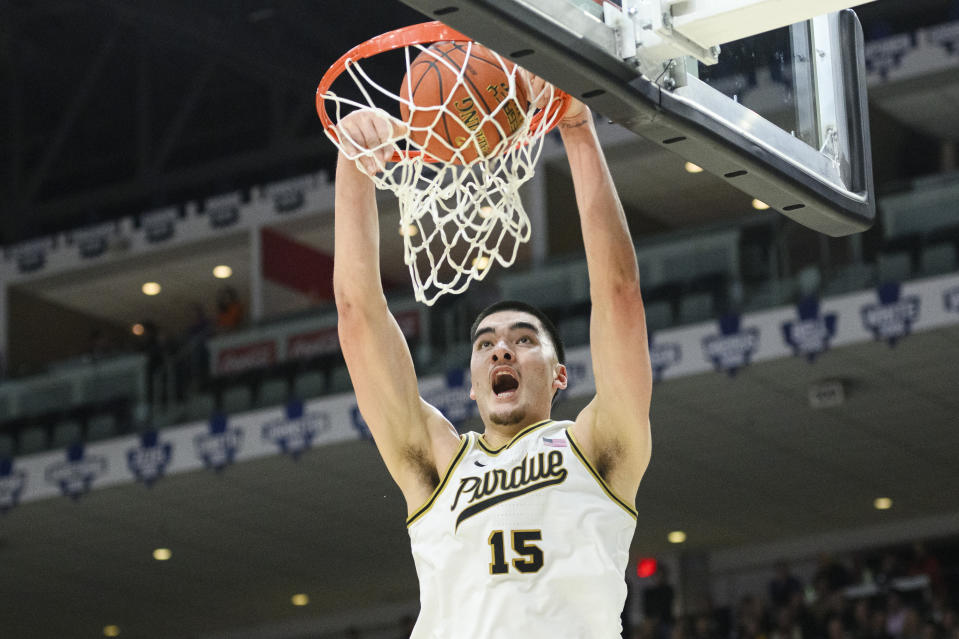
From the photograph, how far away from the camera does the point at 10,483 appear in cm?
1791

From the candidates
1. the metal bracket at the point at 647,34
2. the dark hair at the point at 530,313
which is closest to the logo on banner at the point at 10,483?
the dark hair at the point at 530,313

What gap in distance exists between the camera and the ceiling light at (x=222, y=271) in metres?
23.2

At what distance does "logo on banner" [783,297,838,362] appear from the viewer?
569 inches

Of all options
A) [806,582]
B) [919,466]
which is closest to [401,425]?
[919,466]

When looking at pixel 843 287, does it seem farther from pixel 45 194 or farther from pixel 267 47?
pixel 45 194

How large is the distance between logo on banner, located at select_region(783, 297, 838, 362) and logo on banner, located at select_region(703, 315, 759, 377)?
35 centimetres

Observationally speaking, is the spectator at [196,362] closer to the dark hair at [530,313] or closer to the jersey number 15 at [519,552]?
the dark hair at [530,313]

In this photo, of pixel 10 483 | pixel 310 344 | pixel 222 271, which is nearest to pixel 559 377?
pixel 310 344

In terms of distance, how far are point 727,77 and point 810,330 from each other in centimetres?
1064

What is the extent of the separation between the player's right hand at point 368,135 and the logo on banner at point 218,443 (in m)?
12.8

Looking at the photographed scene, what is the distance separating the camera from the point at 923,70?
59.1ft

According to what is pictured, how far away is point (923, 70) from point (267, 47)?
931 cm

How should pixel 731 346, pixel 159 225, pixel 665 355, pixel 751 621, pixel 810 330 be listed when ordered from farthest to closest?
pixel 159 225, pixel 751 621, pixel 665 355, pixel 731 346, pixel 810 330

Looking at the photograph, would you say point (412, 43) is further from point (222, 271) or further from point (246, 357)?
point (222, 271)
